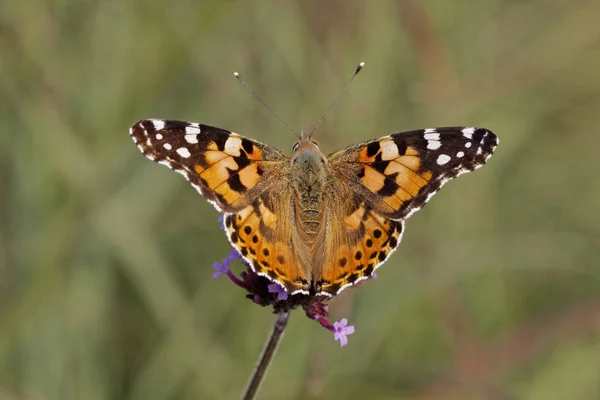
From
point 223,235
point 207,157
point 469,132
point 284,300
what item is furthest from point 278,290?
point 223,235

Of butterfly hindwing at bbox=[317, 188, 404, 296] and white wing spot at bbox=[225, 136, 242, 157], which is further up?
white wing spot at bbox=[225, 136, 242, 157]

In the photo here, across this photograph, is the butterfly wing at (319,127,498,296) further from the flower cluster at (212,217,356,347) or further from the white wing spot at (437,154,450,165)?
the flower cluster at (212,217,356,347)

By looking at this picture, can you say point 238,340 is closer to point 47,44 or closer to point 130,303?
point 130,303

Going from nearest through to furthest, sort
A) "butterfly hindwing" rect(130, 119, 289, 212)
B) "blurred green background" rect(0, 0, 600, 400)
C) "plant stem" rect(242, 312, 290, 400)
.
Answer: "plant stem" rect(242, 312, 290, 400)
"butterfly hindwing" rect(130, 119, 289, 212)
"blurred green background" rect(0, 0, 600, 400)

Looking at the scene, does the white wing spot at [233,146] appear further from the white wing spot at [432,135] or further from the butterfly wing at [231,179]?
the white wing spot at [432,135]

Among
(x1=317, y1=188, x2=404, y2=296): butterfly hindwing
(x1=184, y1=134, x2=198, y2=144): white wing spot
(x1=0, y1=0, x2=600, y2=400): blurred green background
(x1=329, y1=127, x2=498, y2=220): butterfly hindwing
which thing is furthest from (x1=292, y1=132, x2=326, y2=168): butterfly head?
(x1=0, y1=0, x2=600, y2=400): blurred green background

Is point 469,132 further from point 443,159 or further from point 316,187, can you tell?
point 316,187

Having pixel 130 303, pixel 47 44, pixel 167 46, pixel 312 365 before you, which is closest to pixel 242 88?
pixel 167 46
